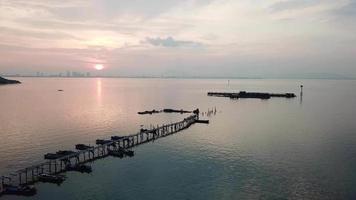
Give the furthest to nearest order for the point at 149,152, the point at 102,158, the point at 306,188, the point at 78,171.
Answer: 1. the point at 149,152
2. the point at 102,158
3. the point at 78,171
4. the point at 306,188

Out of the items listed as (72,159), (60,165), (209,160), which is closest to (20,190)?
(60,165)

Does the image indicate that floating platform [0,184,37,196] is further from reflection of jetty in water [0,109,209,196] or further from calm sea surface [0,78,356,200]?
calm sea surface [0,78,356,200]

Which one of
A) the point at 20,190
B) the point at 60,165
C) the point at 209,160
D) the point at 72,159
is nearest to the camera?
the point at 20,190

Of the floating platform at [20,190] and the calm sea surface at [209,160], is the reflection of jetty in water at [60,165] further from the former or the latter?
the calm sea surface at [209,160]

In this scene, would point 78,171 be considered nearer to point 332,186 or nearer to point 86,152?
point 86,152

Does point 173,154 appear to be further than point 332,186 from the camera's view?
Yes

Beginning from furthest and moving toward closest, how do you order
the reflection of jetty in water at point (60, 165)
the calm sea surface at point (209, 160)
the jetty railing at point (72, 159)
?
the jetty railing at point (72, 159) → the calm sea surface at point (209, 160) → the reflection of jetty in water at point (60, 165)

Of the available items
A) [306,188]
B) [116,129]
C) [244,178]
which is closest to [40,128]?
[116,129]

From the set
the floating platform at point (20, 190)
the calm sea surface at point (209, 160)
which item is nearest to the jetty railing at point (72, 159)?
the floating platform at point (20, 190)

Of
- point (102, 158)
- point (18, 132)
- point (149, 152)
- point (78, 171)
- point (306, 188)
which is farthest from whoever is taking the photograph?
point (18, 132)

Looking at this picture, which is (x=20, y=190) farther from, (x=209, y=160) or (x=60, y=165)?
(x=209, y=160)
